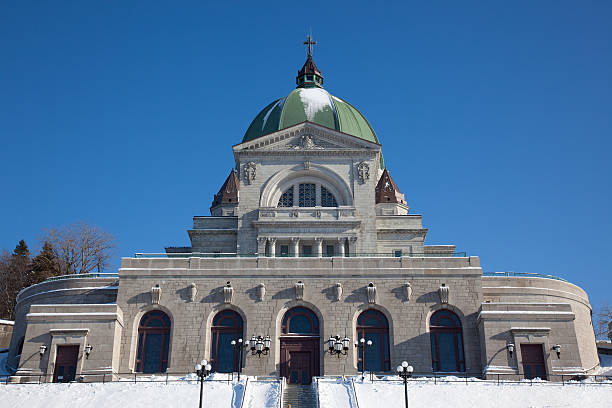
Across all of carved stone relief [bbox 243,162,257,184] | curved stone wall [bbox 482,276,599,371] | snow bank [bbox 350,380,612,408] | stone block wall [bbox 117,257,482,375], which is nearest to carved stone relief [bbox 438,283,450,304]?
stone block wall [bbox 117,257,482,375]

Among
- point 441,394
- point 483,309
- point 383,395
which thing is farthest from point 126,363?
point 483,309

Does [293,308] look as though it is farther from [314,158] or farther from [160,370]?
[314,158]

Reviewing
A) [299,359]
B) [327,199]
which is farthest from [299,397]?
[327,199]

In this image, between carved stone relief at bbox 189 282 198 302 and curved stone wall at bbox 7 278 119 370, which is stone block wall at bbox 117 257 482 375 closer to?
carved stone relief at bbox 189 282 198 302

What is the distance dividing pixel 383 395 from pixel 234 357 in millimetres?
11856

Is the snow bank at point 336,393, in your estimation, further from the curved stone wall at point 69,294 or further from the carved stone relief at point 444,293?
the curved stone wall at point 69,294

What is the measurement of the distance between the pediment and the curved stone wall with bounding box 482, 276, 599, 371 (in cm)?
1651

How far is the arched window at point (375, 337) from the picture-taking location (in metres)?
43.7

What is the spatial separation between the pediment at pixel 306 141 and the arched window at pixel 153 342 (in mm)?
18492

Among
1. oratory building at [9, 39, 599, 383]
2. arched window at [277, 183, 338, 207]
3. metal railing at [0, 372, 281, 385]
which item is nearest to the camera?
metal railing at [0, 372, 281, 385]

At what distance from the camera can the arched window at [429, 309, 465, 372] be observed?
43531 millimetres

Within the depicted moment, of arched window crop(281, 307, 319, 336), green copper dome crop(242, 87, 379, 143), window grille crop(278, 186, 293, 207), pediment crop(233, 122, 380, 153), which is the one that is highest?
green copper dome crop(242, 87, 379, 143)

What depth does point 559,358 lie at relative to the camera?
41.7 metres

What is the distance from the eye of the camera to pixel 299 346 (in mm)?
44094
